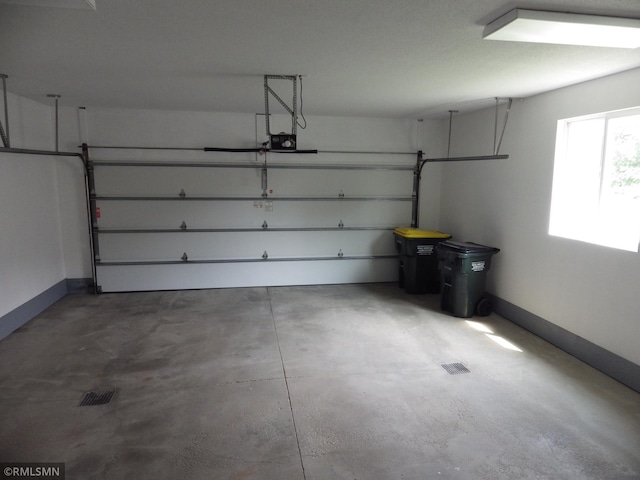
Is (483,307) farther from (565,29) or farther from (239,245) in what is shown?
(239,245)

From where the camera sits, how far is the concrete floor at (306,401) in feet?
7.78

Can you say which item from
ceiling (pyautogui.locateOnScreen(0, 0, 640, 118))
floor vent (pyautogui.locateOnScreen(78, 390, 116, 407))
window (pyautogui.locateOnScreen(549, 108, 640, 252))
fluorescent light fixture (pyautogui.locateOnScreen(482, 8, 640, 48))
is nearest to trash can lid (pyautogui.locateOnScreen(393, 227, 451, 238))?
window (pyautogui.locateOnScreen(549, 108, 640, 252))

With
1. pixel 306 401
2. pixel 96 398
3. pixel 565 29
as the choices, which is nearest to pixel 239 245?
pixel 96 398

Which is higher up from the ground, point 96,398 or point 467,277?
point 467,277

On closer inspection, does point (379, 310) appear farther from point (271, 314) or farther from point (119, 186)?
point (119, 186)

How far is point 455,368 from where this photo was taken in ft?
11.7

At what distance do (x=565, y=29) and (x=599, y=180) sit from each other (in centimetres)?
202

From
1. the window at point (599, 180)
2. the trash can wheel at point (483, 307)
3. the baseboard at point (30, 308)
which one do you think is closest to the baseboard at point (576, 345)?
the trash can wheel at point (483, 307)

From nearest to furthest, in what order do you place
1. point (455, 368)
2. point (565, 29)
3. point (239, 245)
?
point (565, 29) → point (455, 368) → point (239, 245)

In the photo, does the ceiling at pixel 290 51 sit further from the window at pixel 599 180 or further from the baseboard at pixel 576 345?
the baseboard at pixel 576 345

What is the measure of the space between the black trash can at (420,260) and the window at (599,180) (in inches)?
72.2

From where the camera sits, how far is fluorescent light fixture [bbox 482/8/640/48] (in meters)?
2.08

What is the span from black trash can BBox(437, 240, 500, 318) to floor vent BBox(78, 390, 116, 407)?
376 cm

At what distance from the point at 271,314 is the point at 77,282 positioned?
3041 mm
